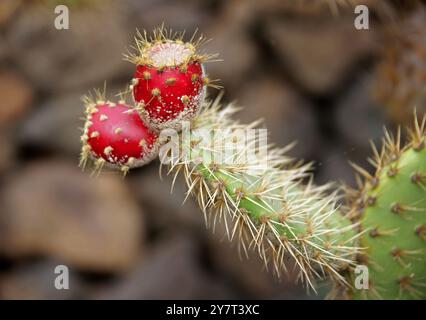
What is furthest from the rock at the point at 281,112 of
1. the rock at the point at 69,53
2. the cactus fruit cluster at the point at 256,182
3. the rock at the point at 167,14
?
the cactus fruit cluster at the point at 256,182

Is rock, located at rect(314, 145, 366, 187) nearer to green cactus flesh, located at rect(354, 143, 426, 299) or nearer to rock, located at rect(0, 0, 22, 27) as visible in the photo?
rock, located at rect(0, 0, 22, 27)

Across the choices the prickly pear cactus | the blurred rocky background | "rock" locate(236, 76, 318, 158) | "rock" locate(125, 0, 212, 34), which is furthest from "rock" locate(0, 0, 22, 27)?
the prickly pear cactus

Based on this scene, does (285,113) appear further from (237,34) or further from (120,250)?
(120,250)

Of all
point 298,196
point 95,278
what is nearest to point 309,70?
point 95,278

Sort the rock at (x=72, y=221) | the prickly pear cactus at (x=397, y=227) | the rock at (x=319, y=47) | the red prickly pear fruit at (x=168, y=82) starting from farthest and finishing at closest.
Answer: the rock at (x=319, y=47), the rock at (x=72, y=221), the prickly pear cactus at (x=397, y=227), the red prickly pear fruit at (x=168, y=82)

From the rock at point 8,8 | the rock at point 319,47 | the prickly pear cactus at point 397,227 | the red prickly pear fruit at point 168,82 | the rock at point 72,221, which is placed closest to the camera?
the red prickly pear fruit at point 168,82

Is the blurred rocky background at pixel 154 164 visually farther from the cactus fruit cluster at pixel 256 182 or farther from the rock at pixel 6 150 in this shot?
the cactus fruit cluster at pixel 256 182
